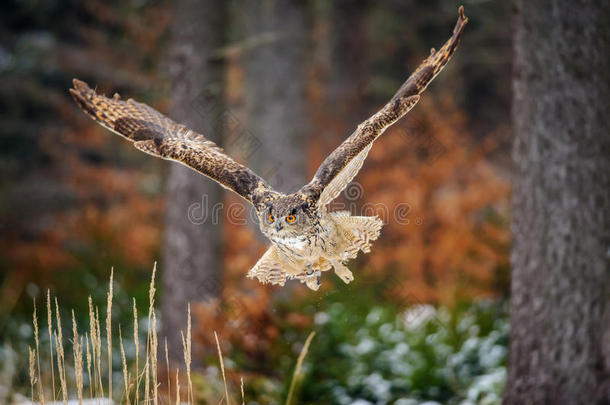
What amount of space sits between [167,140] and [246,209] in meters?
4.83

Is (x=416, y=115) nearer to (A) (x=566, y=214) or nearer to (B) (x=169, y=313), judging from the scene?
(B) (x=169, y=313)

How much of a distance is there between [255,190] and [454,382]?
3091 millimetres

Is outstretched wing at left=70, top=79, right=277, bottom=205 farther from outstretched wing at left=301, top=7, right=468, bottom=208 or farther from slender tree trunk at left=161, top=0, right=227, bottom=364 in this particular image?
slender tree trunk at left=161, top=0, right=227, bottom=364

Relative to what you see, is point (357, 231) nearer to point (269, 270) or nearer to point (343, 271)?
point (343, 271)

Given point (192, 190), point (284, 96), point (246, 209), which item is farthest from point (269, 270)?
point (246, 209)

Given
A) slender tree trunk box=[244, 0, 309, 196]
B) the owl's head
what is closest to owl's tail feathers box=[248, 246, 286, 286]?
the owl's head

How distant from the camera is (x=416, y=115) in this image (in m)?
9.49

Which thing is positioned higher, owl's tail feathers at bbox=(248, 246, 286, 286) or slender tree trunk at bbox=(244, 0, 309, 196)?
slender tree trunk at bbox=(244, 0, 309, 196)

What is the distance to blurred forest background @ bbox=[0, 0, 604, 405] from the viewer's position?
5.15 metres

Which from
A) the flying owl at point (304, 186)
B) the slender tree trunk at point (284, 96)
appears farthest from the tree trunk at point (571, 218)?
the slender tree trunk at point (284, 96)

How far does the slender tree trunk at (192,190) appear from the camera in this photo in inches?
235

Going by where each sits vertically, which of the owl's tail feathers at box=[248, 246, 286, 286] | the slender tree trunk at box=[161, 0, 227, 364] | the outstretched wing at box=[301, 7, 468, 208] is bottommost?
the owl's tail feathers at box=[248, 246, 286, 286]

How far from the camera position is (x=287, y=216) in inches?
110

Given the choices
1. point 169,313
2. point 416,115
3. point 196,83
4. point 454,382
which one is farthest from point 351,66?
point 454,382
